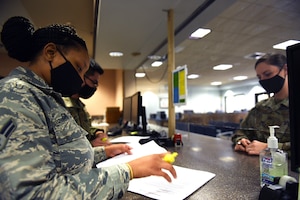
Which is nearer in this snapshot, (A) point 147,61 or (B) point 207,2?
(B) point 207,2

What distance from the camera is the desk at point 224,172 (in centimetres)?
65

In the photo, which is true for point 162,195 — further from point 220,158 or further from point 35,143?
point 220,158

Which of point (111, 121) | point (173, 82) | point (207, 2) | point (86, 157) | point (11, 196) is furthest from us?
point (111, 121)

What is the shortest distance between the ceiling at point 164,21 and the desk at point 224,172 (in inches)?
33.4

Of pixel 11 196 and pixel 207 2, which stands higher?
pixel 207 2

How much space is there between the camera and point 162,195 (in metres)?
0.64

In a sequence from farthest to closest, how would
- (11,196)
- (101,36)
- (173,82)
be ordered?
(101,36)
(173,82)
(11,196)

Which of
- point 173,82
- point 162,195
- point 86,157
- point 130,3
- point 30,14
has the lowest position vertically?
point 162,195

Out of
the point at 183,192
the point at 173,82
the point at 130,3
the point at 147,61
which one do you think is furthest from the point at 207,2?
the point at 147,61

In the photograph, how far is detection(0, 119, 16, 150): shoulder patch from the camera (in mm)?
424

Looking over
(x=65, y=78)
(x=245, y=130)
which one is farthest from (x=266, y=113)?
(x=65, y=78)

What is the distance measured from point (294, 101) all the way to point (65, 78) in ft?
2.38

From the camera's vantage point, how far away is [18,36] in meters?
0.67

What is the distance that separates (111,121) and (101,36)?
2.53 metres
